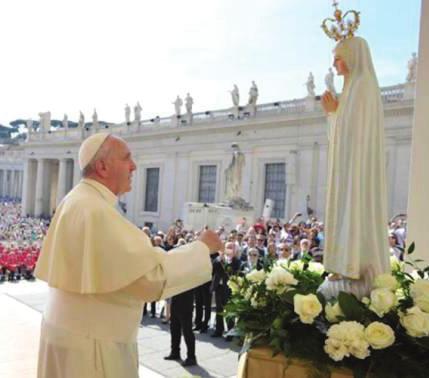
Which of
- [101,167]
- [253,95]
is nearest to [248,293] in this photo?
[101,167]

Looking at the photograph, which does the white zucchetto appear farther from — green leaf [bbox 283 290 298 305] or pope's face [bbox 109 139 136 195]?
green leaf [bbox 283 290 298 305]

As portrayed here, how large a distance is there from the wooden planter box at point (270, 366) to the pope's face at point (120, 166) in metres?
1.09

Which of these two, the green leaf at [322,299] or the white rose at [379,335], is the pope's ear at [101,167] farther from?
the white rose at [379,335]

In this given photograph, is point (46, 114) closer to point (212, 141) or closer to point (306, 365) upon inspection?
point (212, 141)

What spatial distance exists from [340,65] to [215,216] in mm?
16652

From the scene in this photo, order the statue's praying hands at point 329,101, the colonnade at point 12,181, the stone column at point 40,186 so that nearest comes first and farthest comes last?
the statue's praying hands at point 329,101
the stone column at point 40,186
the colonnade at point 12,181

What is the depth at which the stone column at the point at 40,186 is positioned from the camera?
166 feet

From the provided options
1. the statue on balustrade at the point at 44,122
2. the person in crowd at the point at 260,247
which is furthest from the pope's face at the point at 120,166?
the statue on balustrade at the point at 44,122

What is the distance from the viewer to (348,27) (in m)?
2.75

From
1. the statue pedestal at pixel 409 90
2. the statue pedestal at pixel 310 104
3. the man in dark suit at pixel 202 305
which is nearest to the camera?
the man in dark suit at pixel 202 305

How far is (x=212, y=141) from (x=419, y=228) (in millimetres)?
28314

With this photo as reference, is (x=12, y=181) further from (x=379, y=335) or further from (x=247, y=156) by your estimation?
(x=379, y=335)

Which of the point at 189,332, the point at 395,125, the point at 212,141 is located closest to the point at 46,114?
the point at 212,141

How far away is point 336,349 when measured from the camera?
84.1 inches
